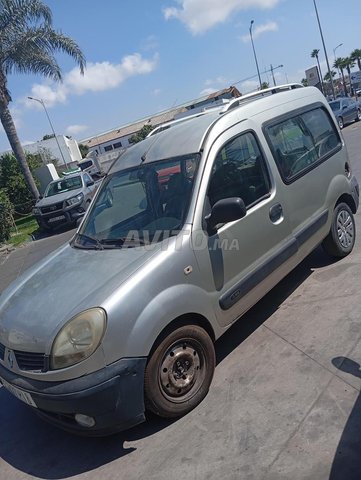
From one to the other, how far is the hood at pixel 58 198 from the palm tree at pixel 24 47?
153 inches

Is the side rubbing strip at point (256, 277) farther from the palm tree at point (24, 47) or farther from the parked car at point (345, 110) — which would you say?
the parked car at point (345, 110)

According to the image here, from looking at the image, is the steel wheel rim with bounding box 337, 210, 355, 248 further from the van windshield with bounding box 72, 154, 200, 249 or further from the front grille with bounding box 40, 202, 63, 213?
the front grille with bounding box 40, 202, 63, 213

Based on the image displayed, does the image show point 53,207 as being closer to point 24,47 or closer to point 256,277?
point 24,47

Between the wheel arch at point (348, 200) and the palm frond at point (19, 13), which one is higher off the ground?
the palm frond at point (19, 13)

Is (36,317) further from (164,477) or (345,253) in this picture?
(345,253)

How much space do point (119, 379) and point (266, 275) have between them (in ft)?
5.60

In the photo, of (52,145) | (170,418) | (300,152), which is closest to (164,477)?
(170,418)

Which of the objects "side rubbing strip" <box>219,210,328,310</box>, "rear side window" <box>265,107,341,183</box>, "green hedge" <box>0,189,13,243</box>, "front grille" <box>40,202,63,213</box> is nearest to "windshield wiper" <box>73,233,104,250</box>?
"side rubbing strip" <box>219,210,328,310</box>

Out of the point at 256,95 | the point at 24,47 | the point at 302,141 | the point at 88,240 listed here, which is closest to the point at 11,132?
the point at 24,47

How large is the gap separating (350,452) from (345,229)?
3.13 metres

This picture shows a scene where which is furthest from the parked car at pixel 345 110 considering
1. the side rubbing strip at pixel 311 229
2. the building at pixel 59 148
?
the building at pixel 59 148

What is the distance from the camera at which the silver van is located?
2676mm

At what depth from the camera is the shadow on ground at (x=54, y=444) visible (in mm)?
2914

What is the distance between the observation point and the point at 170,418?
3.04 meters
